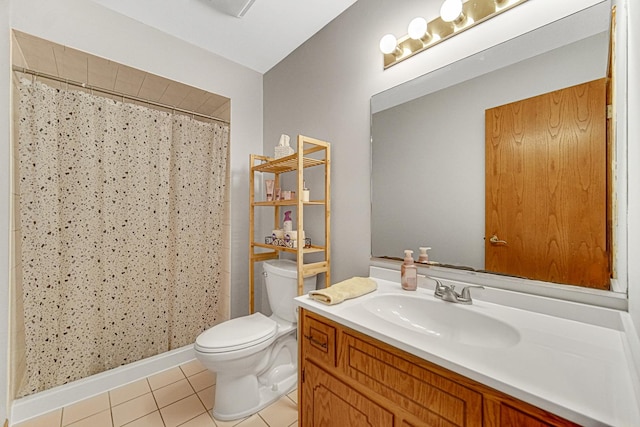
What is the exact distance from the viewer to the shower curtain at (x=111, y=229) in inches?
57.7

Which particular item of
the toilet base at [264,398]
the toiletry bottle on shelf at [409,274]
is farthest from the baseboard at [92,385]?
the toiletry bottle on shelf at [409,274]

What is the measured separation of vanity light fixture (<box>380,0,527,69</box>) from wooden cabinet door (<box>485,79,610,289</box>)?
1.34ft

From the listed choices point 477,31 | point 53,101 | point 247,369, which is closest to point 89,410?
point 247,369

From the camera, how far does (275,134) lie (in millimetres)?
2258

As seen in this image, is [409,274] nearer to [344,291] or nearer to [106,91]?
[344,291]

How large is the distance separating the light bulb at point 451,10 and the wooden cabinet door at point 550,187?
44 centimetres

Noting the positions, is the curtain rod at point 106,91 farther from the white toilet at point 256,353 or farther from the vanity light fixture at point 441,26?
the vanity light fixture at point 441,26

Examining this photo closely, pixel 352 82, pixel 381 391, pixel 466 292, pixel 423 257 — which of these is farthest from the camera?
pixel 352 82

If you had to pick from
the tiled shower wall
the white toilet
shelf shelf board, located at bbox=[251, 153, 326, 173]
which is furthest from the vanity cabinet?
the tiled shower wall

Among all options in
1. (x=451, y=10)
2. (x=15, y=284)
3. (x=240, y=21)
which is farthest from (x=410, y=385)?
(x=240, y=21)

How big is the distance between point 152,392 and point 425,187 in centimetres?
203

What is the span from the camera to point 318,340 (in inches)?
41.4

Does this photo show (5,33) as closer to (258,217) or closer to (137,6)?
(137,6)

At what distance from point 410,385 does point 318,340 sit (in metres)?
0.40
